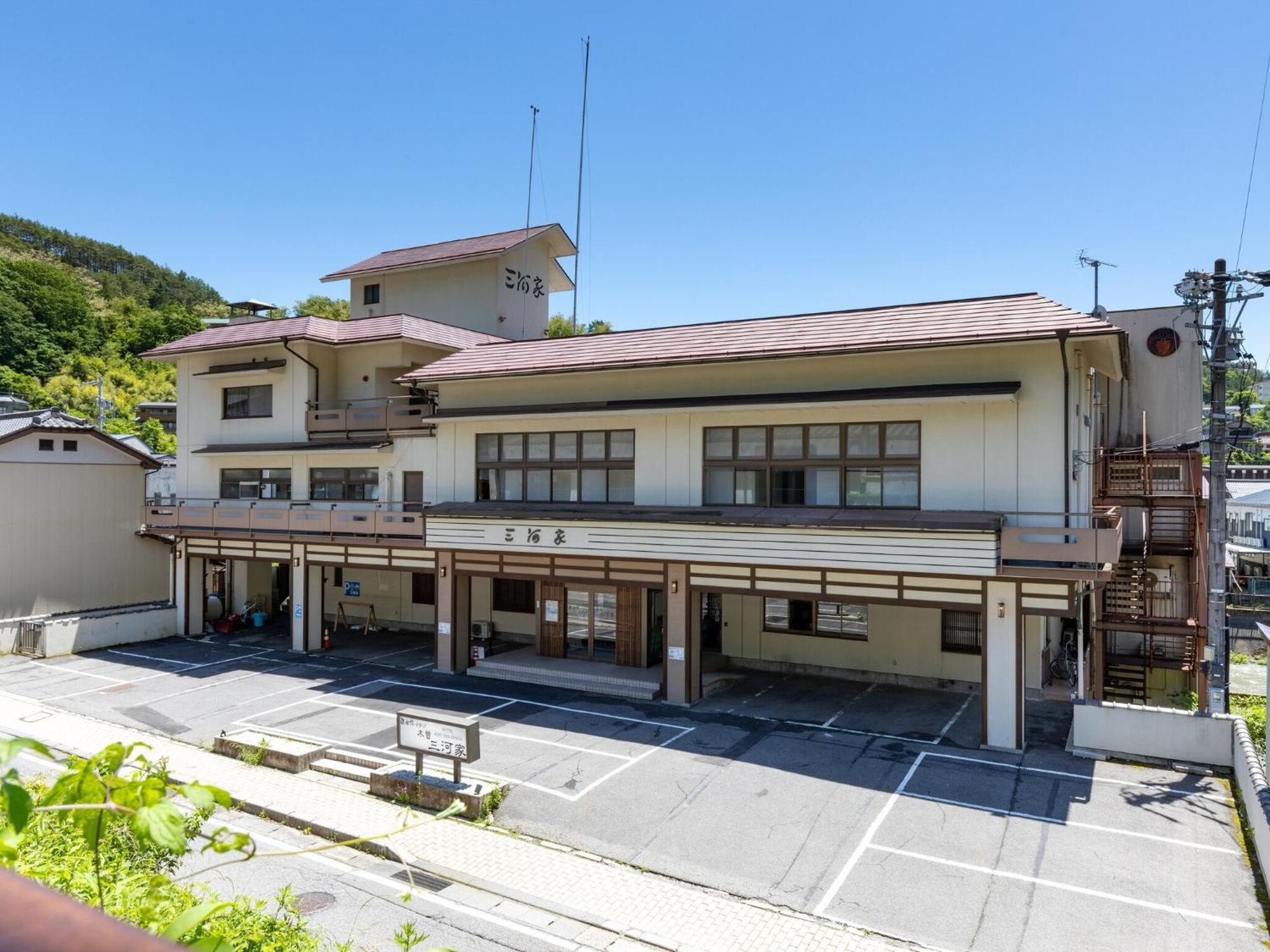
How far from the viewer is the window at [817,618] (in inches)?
877

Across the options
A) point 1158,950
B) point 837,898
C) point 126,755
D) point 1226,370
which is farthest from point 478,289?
point 126,755

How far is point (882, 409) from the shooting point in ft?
58.6

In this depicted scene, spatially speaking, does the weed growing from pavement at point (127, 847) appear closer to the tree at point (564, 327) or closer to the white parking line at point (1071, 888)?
the white parking line at point (1071, 888)

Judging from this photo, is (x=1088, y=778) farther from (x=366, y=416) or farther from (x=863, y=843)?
(x=366, y=416)

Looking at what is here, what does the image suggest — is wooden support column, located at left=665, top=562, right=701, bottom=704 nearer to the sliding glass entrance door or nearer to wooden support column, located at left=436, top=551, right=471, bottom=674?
the sliding glass entrance door

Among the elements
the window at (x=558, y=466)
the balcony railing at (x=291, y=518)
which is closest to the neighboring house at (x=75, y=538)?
the balcony railing at (x=291, y=518)

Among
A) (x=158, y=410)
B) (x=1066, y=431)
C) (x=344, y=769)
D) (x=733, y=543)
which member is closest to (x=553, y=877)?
(x=344, y=769)

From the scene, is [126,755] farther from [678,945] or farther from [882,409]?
[882,409]

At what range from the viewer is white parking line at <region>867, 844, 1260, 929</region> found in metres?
10.3

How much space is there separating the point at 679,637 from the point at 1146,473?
13.2m

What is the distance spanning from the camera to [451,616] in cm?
2320

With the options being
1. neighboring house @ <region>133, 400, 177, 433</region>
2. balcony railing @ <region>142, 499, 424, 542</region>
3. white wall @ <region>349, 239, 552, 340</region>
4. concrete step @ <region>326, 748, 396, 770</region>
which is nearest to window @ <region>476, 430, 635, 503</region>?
balcony railing @ <region>142, 499, 424, 542</region>

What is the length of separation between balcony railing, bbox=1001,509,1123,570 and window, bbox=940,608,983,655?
5339mm

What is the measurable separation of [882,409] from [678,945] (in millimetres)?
11607
